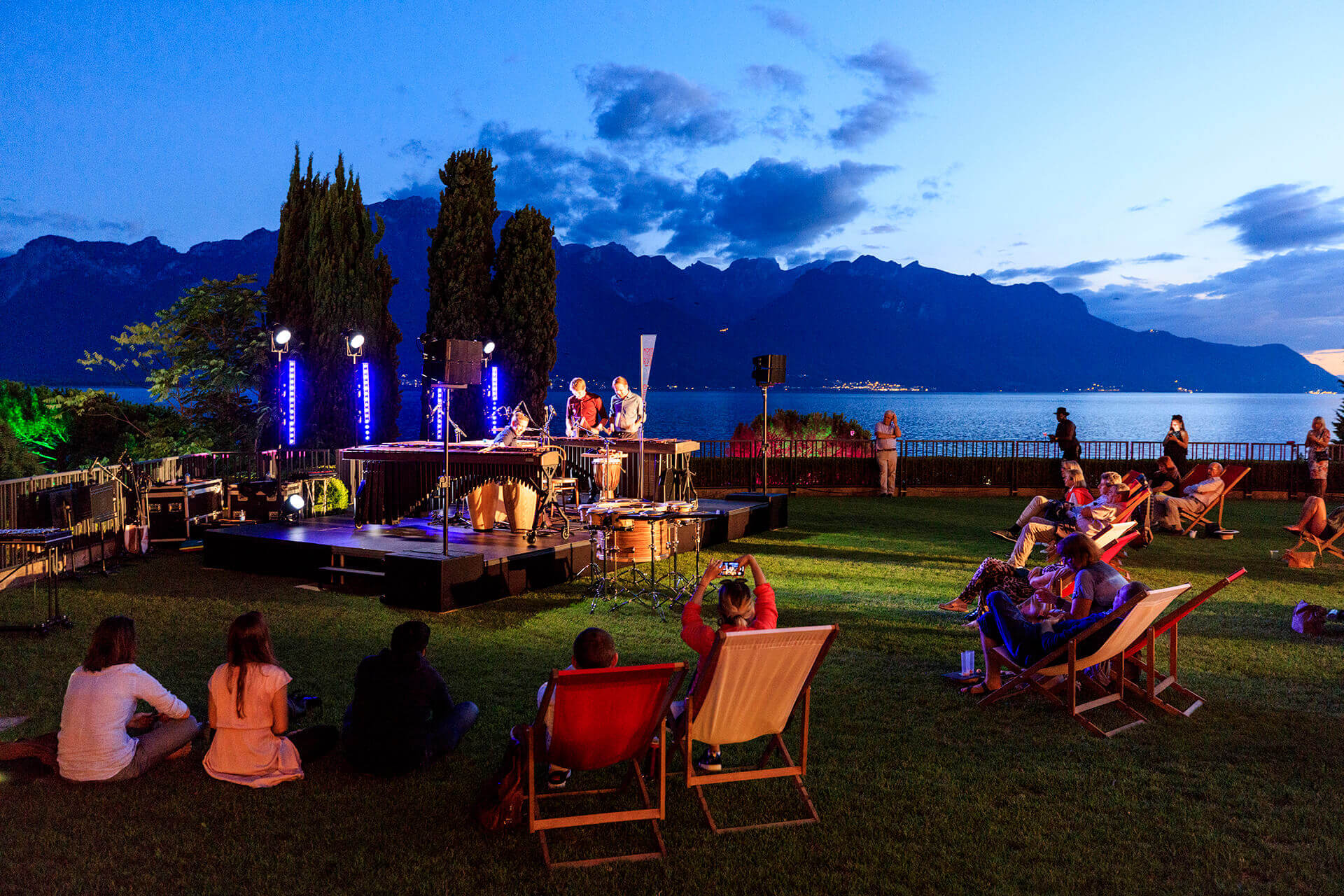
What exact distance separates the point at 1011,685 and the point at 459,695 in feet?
10.4

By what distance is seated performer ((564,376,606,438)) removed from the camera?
446 inches

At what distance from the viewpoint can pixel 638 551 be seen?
937 centimetres

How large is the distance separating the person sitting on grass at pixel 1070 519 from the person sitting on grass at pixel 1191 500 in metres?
2.74

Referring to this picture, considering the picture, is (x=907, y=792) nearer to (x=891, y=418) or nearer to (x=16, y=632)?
(x=16, y=632)

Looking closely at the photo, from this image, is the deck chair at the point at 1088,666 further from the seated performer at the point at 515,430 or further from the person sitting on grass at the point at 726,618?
the seated performer at the point at 515,430

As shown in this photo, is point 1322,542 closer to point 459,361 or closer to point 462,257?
point 459,361

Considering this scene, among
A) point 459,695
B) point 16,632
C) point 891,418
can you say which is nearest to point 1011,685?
point 459,695

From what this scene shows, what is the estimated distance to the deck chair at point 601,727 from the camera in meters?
3.07

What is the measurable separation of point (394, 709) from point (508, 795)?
2.58ft

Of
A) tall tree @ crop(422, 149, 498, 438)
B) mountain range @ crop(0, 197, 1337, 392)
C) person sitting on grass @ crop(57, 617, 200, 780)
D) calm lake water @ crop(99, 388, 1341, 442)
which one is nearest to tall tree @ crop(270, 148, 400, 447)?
A: tall tree @ crop(422, 149, 498, 438)

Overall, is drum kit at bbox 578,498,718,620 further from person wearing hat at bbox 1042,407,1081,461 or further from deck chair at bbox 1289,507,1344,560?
person wearing hat at bbox 1042,407,1081,461

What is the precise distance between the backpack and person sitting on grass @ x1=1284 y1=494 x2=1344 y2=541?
9.61 m

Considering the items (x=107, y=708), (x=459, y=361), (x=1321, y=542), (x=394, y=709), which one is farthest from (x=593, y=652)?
(x=1321, y=542)

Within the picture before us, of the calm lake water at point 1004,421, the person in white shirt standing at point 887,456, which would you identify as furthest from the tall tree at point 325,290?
the calm lake water at point 1004,421
